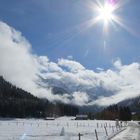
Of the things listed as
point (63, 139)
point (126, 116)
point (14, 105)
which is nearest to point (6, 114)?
point (14, 105)

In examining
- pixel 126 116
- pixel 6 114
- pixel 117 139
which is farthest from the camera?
pixel 6 114

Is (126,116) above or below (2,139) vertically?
above

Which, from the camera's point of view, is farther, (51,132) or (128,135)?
(51,132)

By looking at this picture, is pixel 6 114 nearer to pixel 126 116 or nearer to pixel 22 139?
pixel 126 116

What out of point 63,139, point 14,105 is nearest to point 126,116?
point 14,105

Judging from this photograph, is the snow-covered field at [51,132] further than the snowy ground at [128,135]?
Yes

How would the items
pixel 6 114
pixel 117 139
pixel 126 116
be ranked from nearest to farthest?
pixel 117 139 < pixel 126 116 < pixel 6 114

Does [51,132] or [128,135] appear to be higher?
[51,132]

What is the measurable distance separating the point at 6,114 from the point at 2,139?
161 metres

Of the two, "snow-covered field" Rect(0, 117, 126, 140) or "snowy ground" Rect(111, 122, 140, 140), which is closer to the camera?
Result: "snowy ground" Rect(111, 122, 140, 140)

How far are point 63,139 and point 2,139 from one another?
6620 mm

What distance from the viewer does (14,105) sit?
656 ft

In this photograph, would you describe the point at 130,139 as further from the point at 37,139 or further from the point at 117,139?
the point at 37,139

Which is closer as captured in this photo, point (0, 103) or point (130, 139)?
point (130, 139)
